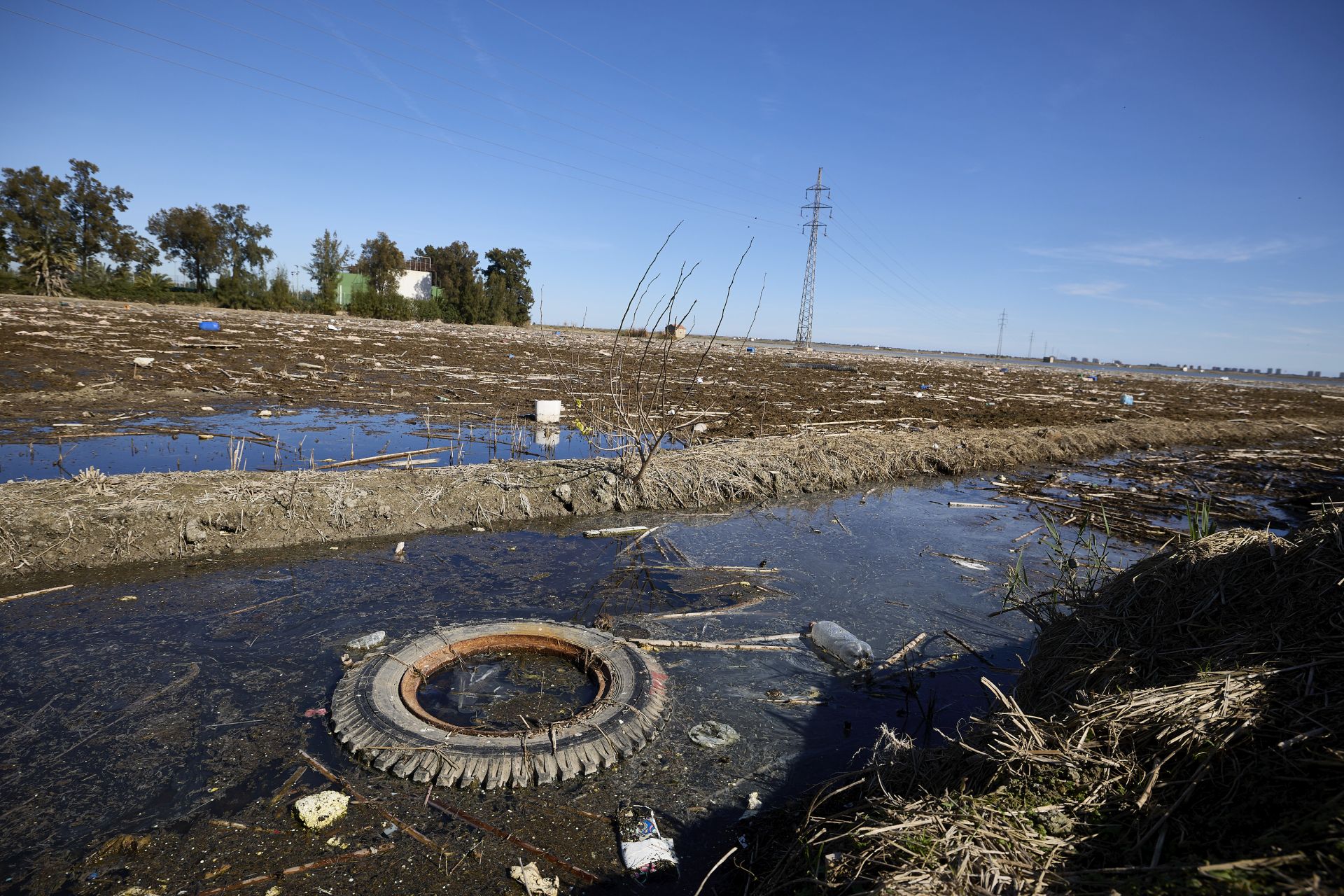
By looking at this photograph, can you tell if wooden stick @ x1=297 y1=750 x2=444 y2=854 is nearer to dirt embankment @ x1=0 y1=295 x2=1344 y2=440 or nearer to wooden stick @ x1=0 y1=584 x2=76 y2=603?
wooden stick @ x1=0 y1=584 x2=76 y2=603

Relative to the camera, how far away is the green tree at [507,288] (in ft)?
193

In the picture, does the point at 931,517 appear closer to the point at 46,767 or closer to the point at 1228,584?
the point at 1228,584

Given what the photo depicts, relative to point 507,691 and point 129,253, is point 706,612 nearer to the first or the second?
point 507,691

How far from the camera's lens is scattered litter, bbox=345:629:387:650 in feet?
13.4

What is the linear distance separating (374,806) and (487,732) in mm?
576

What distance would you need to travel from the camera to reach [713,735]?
138 inches

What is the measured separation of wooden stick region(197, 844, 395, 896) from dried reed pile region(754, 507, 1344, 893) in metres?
A: 1.61

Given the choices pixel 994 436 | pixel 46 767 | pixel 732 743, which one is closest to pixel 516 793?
pixel 732 743

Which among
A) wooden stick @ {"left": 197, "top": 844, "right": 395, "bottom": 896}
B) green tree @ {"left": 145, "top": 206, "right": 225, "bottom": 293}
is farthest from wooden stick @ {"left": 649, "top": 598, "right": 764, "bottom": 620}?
green tree @ {"left": 145, "top": 206, "right": 225, "bottom": 293}

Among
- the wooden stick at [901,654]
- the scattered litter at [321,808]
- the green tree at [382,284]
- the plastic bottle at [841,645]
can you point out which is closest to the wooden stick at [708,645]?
the plastic bottle at [841,645]

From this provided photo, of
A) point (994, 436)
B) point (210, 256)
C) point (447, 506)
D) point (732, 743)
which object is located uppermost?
point (210, 256)

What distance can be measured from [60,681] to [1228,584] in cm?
617

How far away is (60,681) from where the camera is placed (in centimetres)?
350

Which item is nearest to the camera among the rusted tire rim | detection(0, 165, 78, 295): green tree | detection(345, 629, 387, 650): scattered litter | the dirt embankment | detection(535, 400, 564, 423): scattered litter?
the rusted tire rim
